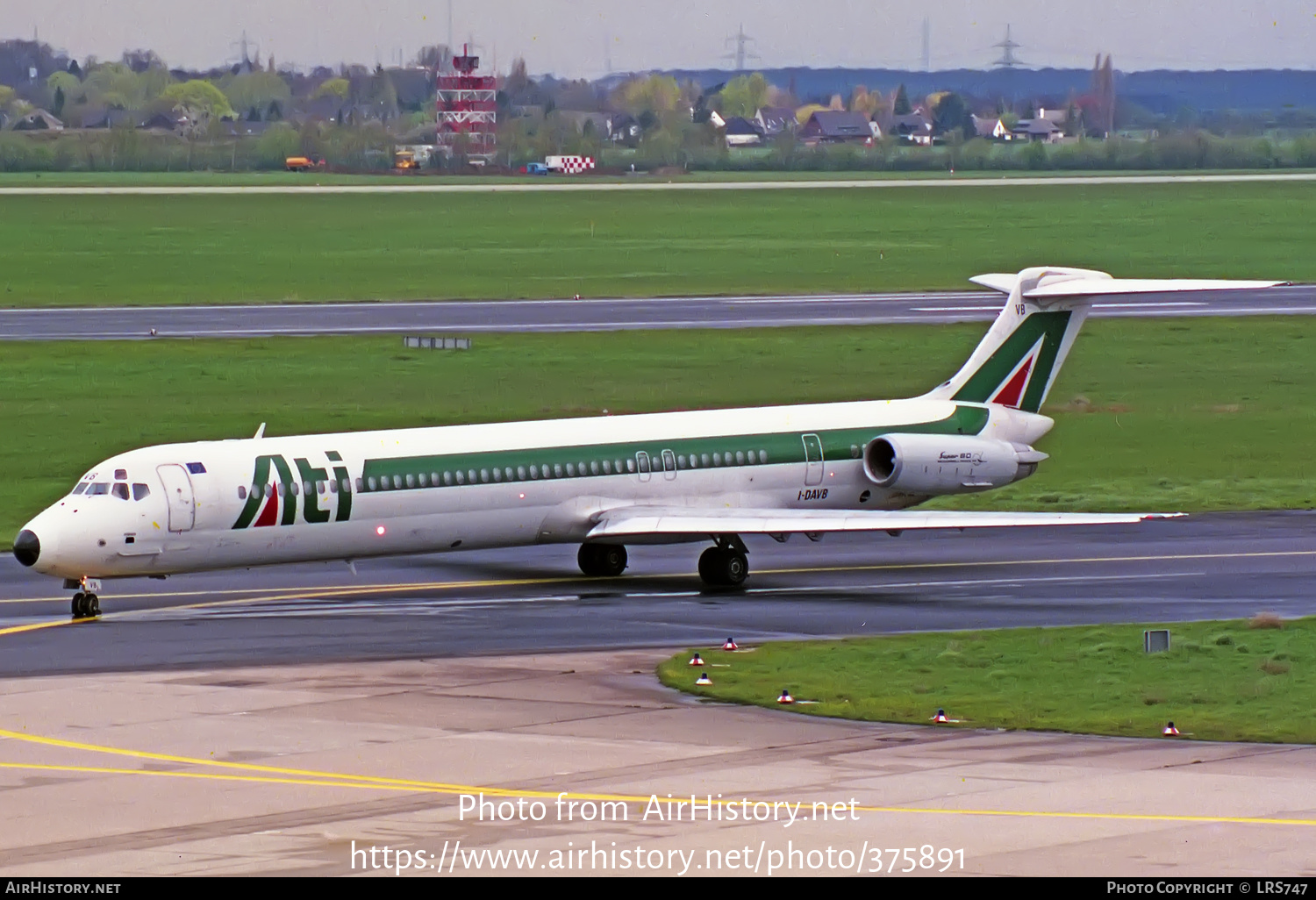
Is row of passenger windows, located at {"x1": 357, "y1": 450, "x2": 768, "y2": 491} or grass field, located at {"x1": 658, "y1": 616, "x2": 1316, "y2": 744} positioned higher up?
row of passenger windows, located at {"x1": 357, "y1": 450, "x2": 768, "y2": 491}

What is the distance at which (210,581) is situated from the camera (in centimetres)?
4138

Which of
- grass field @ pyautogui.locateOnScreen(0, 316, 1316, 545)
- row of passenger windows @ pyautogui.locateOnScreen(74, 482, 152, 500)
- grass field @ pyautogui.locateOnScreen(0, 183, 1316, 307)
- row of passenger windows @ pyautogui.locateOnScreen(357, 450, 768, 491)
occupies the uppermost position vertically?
row of passenger windows @ pyautogui.locateOnScreen(74, 482, 152, 500)

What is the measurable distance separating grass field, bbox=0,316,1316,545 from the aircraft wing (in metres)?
9.66

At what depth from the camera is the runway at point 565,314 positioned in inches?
3469

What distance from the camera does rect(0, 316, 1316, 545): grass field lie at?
54.8 meters

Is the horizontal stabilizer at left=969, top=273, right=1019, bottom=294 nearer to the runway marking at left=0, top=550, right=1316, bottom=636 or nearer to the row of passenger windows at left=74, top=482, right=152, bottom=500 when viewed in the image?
the runway marking at left=0, top=550, right=1316, bottom=636

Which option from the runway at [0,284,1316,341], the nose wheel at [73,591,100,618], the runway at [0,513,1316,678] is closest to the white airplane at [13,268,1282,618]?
the nose wheel at [73,591,100,618]

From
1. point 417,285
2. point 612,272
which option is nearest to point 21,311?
point 417,285

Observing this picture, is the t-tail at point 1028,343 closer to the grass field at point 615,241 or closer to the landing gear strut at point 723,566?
the landing gear strut at point 723,566

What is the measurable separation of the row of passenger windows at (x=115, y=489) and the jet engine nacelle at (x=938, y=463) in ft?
44.9

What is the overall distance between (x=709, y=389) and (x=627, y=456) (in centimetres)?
2970

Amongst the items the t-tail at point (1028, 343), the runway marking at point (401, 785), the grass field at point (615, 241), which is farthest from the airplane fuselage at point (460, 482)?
the grass field at point (615, 241)

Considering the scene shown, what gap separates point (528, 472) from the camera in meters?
40.2

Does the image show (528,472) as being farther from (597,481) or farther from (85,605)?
(85,605)
